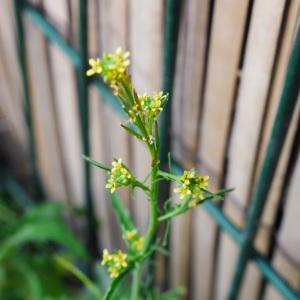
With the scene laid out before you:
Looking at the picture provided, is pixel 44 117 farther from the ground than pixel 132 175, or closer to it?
farther from the ground

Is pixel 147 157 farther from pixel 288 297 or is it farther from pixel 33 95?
pixel 33 95

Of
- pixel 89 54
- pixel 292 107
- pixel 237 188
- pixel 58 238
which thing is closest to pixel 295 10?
pixel 292 107

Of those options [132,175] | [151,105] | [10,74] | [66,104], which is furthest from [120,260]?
[10,74]

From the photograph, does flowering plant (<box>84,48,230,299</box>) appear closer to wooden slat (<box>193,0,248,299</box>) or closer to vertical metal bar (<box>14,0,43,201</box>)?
wooden slat (<box>193,0,248,299</box>)

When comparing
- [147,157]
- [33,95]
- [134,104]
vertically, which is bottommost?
[134,104]

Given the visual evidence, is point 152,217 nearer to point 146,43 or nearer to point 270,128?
point 270,128

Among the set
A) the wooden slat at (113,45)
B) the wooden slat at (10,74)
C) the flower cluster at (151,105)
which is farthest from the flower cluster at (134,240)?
the wooden slat at (10,74)

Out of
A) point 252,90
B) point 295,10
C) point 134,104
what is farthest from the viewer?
point 252,90
